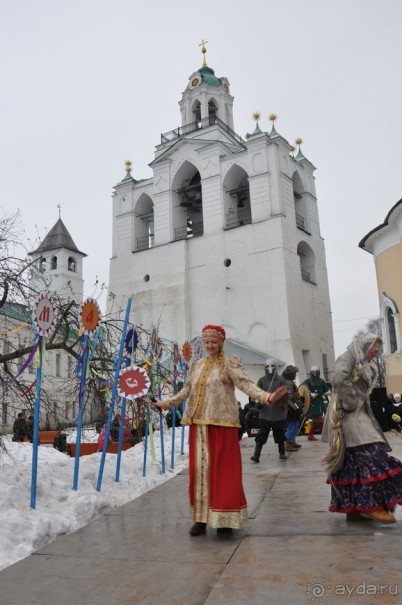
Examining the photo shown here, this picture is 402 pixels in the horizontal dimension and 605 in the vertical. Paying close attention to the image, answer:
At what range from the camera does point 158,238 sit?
133 feet

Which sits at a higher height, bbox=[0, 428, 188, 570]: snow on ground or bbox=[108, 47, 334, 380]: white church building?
bbox=[108, 47, 334, 380]: white church building

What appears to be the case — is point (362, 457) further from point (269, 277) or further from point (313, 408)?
point (269, 277)

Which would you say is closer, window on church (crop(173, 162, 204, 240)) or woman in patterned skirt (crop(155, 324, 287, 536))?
woman in patterned skirt (crop(155, 324, 287, 536))

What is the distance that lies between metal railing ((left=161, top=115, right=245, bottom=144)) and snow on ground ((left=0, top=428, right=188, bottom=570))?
38.5 m

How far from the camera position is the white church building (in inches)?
1406

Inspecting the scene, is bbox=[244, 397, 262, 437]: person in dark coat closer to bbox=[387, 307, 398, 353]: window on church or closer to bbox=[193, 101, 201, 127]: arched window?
bbox=[387, 307, 398, 353]: window on church

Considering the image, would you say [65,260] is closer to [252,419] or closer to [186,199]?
[186,199]

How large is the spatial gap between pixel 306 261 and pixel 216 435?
122ft

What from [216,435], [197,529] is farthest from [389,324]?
[197,529]

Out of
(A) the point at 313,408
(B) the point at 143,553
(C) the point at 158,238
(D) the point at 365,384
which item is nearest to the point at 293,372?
(A) the point at 313,408

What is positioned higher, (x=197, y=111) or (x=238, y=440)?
(x=197, y=111)

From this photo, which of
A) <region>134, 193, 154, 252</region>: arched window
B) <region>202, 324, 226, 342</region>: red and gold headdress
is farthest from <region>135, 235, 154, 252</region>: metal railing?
<region>202, 324, 226, 342</region>: red and gold headdress

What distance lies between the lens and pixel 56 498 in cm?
581

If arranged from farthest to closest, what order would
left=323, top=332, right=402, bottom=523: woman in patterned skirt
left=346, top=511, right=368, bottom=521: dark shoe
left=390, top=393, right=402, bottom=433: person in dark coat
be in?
left=390, top=393, right=402, bottom=433: person in dark coat, left=346, top=511, right=368, bottom=521: dark shoe, left=323, top=332, right=402, bottom=523: woman in patterned skirt
